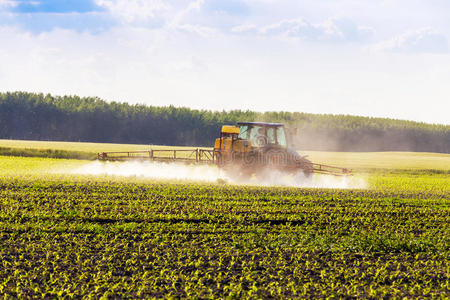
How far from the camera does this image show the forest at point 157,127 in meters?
76.2

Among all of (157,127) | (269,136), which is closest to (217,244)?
(269,136)

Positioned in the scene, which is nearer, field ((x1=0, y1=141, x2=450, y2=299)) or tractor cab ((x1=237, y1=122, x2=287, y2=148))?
field ((x1=0, y1=141, x2=450, y2=299))

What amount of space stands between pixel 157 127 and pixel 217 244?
231ft

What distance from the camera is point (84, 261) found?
8.03 m

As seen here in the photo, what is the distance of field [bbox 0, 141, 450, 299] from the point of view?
7.14 metres

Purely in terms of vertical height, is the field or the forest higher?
the forest

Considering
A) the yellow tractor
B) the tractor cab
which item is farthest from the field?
the tractor cab

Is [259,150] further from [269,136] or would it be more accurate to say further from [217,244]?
[217,244]

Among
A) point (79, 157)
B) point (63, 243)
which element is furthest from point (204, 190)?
point (79, 157)

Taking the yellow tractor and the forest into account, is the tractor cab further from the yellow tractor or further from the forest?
the forest

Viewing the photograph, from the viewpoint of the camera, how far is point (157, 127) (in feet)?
259

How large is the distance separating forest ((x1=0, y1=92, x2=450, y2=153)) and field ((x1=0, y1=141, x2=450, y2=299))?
59.6 meters

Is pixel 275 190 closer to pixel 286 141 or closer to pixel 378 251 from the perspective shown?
pixel 286 141

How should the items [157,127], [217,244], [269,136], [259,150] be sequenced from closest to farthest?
[217,244] < [259,150] < [269,136] < [157,127]
